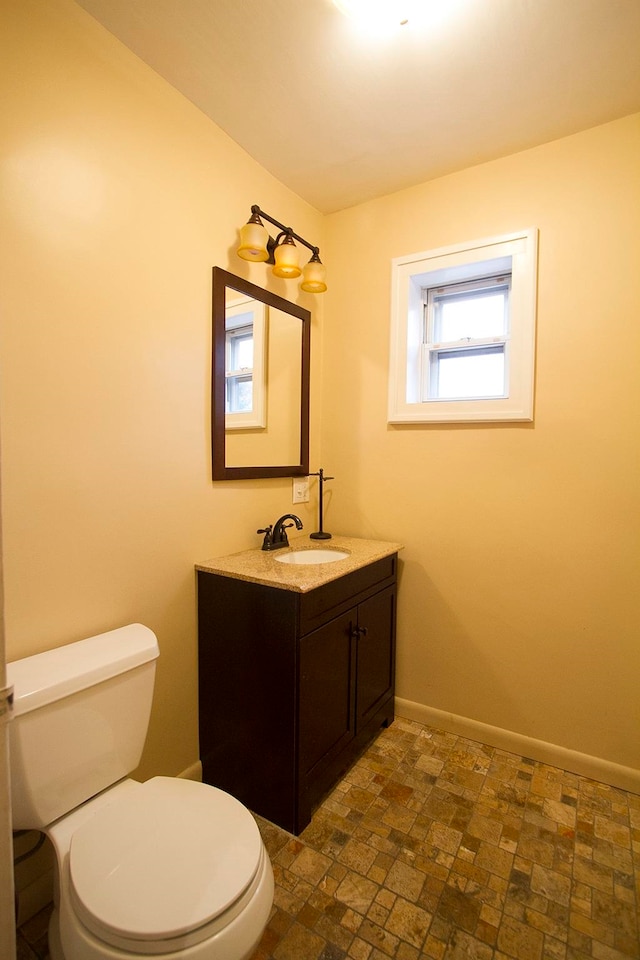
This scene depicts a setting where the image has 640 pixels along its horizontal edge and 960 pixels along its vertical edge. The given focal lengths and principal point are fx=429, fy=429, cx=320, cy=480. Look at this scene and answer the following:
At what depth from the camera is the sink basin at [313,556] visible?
1.93 meters

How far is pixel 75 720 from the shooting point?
41.1 inches

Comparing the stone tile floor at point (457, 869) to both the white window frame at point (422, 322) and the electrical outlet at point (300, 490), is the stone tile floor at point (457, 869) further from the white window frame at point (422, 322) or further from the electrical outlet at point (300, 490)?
the white window frame at point (422, 322)

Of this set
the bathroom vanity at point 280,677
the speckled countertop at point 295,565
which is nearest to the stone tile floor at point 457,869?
the bathroom vanity at point 280,677

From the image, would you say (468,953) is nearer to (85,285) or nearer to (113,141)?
(85,285)

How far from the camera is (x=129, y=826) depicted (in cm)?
98

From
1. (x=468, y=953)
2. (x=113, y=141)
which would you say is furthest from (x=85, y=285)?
(x=468, y=953)

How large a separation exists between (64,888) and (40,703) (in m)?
0.37

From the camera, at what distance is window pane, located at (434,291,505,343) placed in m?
2.03

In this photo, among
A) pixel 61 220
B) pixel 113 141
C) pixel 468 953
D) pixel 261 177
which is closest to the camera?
pixel 468 953

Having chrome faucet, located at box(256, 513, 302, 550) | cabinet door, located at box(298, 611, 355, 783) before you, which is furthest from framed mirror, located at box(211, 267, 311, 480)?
cabinet door, located at box(298, 611, 355, 783)

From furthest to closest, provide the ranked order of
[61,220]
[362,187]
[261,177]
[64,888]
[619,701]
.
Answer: [362,187], [261,177], [619,701], [61,220], [64,888]

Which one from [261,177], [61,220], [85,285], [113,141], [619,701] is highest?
[261,177]

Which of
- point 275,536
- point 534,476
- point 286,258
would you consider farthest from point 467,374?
point 275,536

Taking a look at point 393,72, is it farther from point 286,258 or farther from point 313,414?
point 313,414
